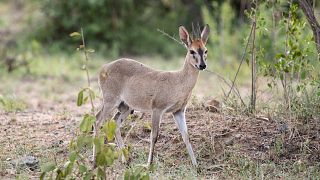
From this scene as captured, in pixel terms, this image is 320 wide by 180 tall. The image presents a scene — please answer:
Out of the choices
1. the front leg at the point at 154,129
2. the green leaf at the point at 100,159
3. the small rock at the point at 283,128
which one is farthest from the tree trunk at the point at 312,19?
the green leaf at the point at 100,159

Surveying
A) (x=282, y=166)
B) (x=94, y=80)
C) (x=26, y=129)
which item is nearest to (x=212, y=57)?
(x=94, y=80)

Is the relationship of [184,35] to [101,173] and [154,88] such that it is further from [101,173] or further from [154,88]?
[101,173]

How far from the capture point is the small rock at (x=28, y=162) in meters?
6.71

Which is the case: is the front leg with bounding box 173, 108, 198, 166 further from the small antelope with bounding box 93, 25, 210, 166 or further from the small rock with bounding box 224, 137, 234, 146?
the small rock with bounding box 224, 137, 234, 146

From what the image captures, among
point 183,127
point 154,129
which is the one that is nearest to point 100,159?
point 154,129

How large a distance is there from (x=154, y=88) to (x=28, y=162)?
59.3 inches

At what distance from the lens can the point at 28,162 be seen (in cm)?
674

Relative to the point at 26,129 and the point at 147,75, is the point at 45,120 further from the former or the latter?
the point at 147,75

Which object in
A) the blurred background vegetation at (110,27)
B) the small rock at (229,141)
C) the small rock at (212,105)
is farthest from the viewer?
the blurred background vegetation at (110,27)

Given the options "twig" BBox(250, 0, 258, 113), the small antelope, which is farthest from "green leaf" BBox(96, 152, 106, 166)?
"twig" BBox(250, 0, 258, 113)

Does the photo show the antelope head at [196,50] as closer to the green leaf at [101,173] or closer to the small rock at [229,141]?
the small rock at [229,141]

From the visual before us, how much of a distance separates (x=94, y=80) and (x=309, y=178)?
6.55 m

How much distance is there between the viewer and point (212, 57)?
43.5 feet

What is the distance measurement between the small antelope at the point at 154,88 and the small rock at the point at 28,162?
0.74 meters
